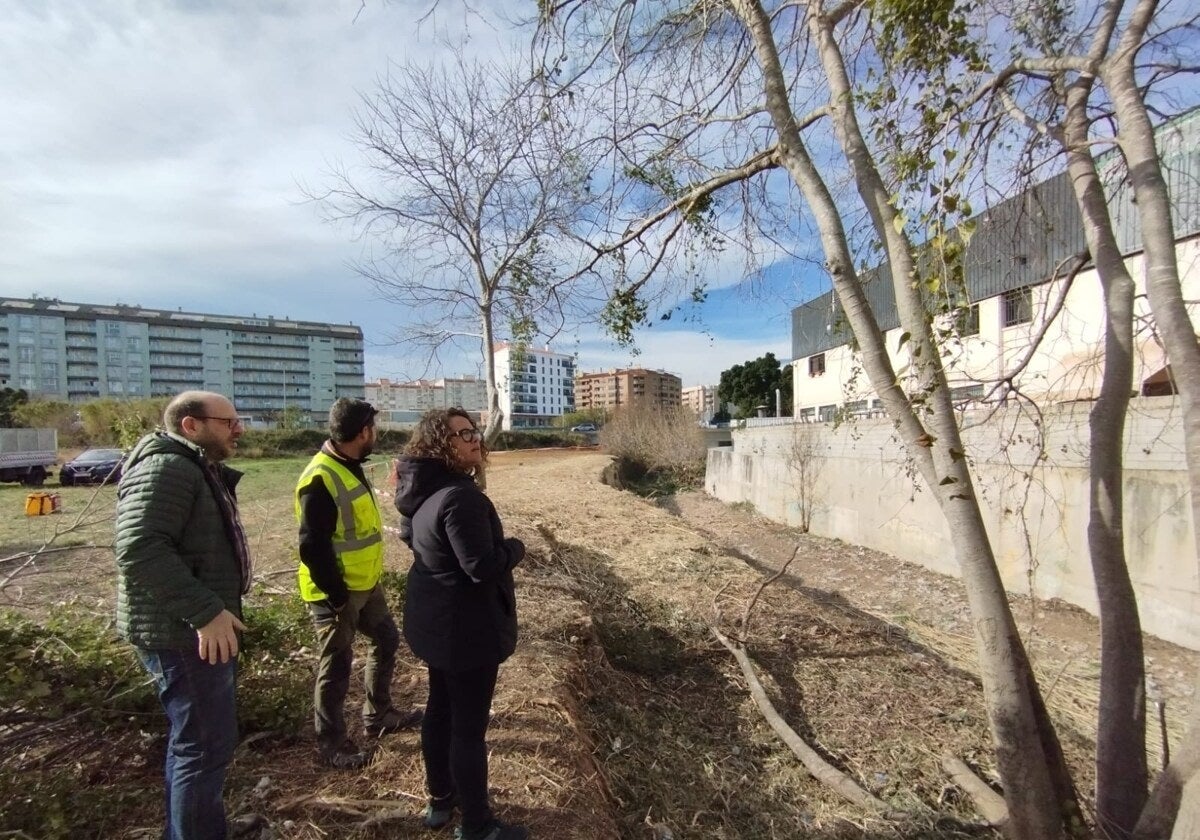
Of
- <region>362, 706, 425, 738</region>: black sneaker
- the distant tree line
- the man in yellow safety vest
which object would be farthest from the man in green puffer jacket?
the distant tree line

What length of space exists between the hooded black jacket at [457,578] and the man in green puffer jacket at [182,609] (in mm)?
655

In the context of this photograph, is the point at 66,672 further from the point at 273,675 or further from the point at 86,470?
the point at 86,470

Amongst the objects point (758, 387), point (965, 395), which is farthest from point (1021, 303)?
point (758, 387)

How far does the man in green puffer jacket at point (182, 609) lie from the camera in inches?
81.2

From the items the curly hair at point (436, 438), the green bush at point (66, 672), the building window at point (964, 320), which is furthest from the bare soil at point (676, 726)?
the building window at point (964, 320)

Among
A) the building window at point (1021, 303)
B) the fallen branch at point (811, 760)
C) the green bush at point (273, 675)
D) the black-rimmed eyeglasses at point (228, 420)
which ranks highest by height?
the building window at point (1021, 303)

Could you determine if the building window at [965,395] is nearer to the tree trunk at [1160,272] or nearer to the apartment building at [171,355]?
the tree trunk at [1160,272]

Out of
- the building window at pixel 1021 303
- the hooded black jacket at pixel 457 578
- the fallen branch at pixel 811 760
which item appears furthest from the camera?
the building window at pixel 1021 303

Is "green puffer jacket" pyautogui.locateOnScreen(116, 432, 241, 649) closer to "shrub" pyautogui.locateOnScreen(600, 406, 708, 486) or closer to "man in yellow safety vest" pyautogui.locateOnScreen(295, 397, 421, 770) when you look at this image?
"man in yellow safety vest" pyautogui.locateOnScreen(295, 397, 421, 770)

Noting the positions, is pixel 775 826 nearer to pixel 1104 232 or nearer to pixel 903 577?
pixel 1104 232

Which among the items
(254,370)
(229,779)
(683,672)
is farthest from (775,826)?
(254,370)

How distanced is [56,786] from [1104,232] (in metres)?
5.03

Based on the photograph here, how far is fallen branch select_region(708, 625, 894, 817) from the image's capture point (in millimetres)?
3453

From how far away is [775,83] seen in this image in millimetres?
3291
